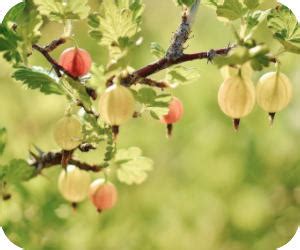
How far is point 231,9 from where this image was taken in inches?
26.9

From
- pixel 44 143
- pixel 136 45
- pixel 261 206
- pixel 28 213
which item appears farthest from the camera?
pixel 261 206

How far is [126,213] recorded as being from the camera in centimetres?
177

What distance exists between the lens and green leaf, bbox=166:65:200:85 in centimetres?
71

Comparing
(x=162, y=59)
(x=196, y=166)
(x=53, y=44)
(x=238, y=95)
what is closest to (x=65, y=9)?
(x=53, y=44)

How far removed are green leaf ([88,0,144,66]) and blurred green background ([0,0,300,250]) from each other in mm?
997

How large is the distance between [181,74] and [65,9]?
17 cm

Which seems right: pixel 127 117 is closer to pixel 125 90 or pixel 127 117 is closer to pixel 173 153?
pixel 125 90

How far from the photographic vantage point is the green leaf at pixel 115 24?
0.65 meters

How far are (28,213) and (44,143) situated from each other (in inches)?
16.2

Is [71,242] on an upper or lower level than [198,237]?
upper

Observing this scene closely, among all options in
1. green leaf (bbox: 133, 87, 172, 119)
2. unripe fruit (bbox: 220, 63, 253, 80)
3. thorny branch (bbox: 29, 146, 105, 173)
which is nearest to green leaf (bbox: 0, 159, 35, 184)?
thorny branch (bbox: 29, 146, 105, 173)

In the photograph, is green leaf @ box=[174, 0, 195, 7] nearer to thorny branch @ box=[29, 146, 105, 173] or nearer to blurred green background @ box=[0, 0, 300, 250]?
thorny branch @ box=[29, 146, 105, 173]

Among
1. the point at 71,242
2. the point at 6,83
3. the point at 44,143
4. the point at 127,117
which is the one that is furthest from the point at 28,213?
the point at 127,117

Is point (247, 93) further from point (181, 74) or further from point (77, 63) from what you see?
point (77, 63)
